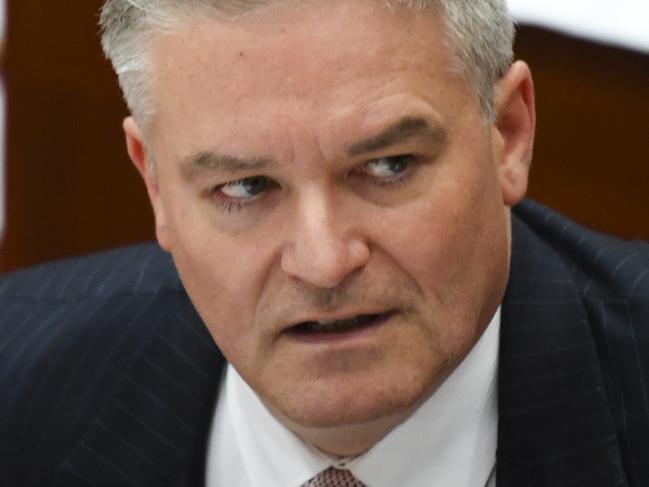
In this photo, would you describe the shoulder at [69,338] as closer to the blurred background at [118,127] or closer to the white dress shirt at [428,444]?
the white dress shirt at [428,444]

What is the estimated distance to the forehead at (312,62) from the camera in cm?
162

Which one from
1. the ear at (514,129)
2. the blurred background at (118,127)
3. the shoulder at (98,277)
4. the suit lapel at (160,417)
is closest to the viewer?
the ear at (514,129)

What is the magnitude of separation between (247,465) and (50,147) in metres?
1.49

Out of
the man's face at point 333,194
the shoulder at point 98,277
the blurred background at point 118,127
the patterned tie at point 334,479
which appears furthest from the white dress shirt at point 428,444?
the blurred background at point 118,127

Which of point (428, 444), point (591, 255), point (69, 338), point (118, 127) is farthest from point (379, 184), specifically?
point (118, 127)

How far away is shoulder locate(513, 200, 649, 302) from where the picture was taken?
2.00m

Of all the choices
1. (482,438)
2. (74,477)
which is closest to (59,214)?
(74,477)

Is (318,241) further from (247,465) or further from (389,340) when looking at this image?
(247,465)

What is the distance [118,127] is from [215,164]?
1.63 metres

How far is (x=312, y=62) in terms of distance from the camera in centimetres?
162

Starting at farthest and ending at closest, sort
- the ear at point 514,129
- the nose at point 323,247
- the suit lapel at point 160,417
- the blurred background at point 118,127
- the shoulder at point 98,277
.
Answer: the blurred background at point 118,127 < the shoulder at point 98,277 < the suit lapel at point 160,417 < the ear at point 514,129 < the nose at point 323,247

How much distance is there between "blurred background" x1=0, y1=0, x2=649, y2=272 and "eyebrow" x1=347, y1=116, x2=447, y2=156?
4.05 feet

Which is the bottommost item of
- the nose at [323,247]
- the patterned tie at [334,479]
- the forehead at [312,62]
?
the patterned tie at [334,479]

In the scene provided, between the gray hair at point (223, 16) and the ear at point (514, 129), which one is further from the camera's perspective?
the ear at point (514, 129)
